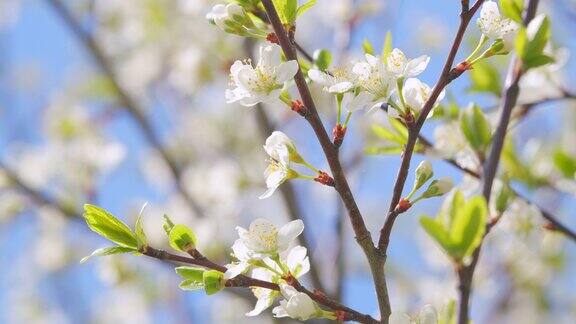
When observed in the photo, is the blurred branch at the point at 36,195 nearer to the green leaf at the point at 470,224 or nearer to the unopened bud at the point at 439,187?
the unopened bud at the point at 439,187

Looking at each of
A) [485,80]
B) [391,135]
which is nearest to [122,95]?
[485,80]

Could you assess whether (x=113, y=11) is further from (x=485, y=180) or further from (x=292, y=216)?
(x=485, y=180)

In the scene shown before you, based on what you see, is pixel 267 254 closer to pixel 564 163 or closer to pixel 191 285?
pixel 191 285

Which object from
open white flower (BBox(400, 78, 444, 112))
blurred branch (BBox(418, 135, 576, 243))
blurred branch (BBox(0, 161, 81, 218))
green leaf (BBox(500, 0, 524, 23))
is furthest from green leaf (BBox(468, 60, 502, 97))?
blurred branch (BBox(0, 161, 81, 218))

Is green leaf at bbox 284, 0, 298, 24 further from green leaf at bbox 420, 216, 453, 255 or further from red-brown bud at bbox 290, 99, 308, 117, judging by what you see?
green leaf at bbox 420, 216, 453, 255

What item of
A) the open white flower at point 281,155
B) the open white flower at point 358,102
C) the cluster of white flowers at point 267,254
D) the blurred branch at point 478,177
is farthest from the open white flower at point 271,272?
the blurred branch at point 478,177

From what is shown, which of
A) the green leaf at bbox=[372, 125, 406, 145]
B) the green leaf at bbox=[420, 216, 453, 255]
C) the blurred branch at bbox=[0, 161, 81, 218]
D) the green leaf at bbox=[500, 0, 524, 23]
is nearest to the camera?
the green leaf at bbox=[420, 216, 453, 255]

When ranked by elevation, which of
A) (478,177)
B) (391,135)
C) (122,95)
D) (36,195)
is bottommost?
(478,177)
